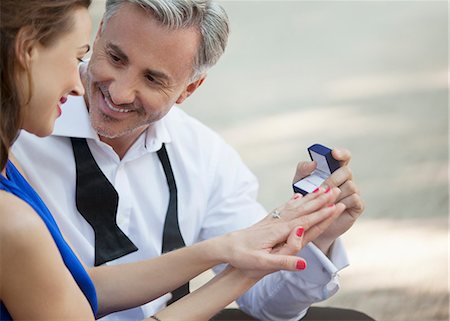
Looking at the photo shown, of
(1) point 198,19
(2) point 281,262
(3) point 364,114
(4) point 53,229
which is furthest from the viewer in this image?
(3) point 364,114

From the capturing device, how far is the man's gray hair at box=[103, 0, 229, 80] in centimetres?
218

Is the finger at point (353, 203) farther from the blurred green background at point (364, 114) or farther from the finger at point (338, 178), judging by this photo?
the blurred green background at point (364, 114)

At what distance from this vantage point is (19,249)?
166 cm

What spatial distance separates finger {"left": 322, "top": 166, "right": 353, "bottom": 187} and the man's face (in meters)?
0.44

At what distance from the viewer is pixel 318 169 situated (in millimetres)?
2176

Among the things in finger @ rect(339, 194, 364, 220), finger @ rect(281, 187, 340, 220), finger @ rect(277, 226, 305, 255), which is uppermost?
finger @ rect(281, 187, 340, 220)

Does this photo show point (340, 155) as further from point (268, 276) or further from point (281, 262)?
point (268, 276)

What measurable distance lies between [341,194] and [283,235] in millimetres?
195

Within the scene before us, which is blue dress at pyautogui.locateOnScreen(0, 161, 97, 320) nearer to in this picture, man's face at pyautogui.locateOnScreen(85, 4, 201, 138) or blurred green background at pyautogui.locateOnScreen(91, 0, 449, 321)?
man's face at pyautogui.locateOnScreen(85, 4, 201, 138)

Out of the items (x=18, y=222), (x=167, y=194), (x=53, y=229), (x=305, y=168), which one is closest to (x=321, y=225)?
(x=305, y=168)

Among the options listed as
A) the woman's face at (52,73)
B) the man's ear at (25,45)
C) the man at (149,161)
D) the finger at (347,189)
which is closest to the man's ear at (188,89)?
the man at (149,161)

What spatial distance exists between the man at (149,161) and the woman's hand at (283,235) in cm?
8

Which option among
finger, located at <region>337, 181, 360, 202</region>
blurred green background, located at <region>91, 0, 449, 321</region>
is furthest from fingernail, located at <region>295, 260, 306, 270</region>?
blurred green background, located at <region>91, 0, 449, 321</region>

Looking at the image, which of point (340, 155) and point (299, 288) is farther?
point (299, 288)
